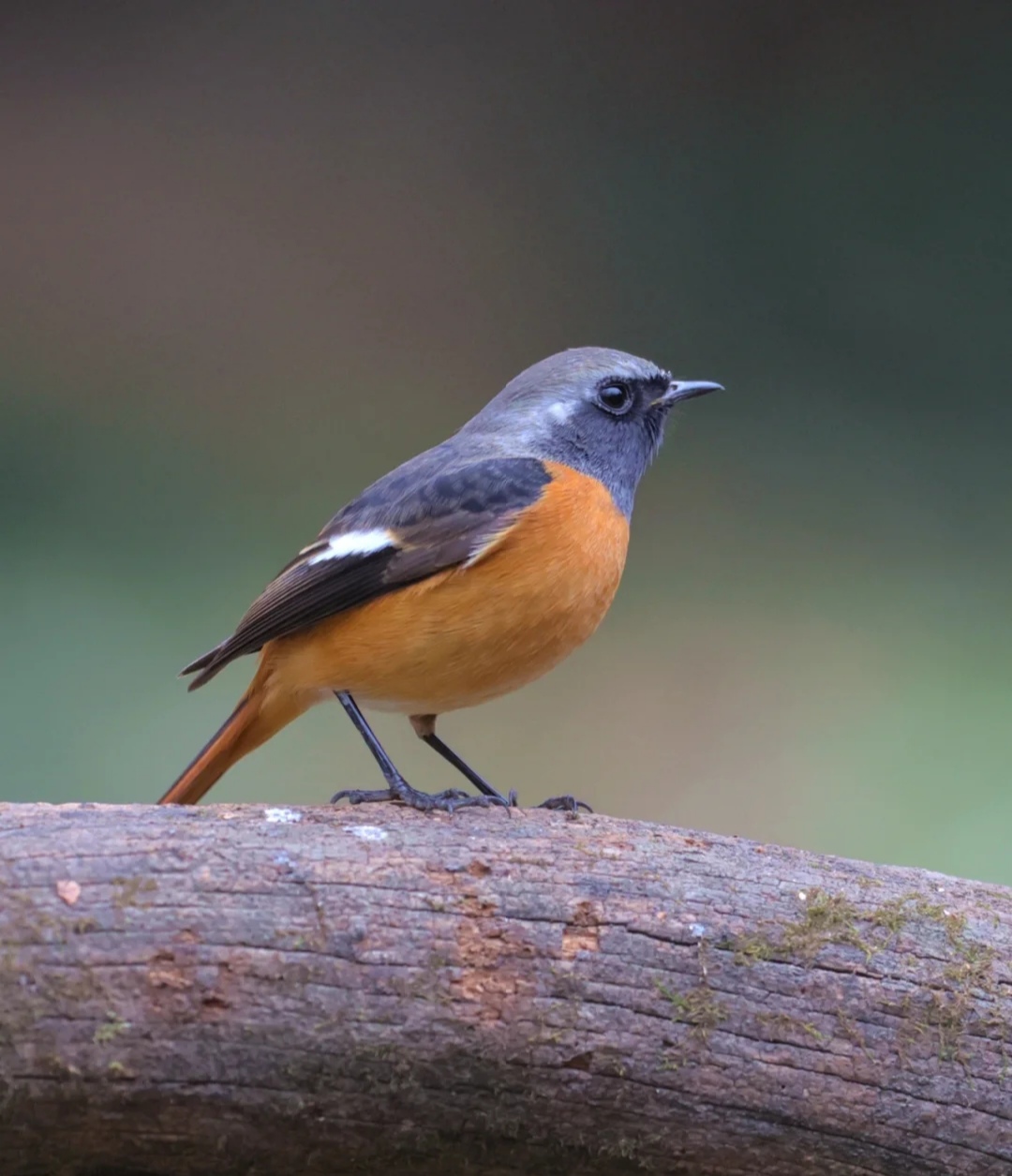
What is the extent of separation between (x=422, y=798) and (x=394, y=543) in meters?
0.53

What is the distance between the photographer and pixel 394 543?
2.43 metres

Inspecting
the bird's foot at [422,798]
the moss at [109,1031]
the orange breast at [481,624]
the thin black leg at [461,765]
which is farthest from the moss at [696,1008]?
the thin black leg at [461,765]

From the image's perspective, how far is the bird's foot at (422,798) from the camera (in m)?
2.15

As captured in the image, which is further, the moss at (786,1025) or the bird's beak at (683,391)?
the bird's beak at (683,391)

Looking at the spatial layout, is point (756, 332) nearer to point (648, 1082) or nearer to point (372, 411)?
point (372, 411)

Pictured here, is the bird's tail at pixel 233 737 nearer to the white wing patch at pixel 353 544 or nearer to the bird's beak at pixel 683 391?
the white wing patch at pixel 353 544

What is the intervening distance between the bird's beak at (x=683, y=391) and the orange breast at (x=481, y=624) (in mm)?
535

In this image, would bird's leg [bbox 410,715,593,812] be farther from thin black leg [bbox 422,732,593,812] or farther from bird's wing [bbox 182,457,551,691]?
bird's wing [bbox 182,457,551,691]

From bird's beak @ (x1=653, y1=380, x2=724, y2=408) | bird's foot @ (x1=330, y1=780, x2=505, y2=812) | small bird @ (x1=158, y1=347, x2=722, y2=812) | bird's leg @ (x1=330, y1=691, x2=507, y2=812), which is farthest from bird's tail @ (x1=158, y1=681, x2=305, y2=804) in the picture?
bird's beak @ (x1=653, y1=380, x2=724, y2=408)

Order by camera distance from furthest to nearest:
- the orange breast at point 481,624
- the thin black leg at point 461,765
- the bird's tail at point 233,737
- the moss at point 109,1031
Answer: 1. the thin black leg at point 461,765
2. the bird's tail at point 233,737
3. the orange breast at point 481,624
4. the moss at point 109,1031

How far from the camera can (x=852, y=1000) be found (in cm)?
174

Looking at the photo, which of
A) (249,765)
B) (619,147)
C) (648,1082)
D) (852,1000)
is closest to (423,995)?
(648,1082)

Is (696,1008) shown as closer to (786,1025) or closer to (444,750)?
(786,1025)

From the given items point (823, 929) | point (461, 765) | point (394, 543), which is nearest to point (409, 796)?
point (394, 543)
